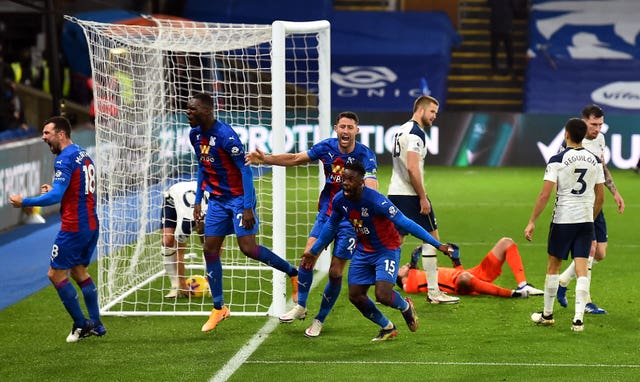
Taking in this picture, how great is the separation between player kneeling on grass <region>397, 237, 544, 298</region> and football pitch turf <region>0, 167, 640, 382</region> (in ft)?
0.42

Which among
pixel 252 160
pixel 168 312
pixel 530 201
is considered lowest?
pixel 530 201

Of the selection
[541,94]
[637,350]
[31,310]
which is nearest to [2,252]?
[31,310]

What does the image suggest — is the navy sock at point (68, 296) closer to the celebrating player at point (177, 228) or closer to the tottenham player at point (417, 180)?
the celebrating player at point (177, 228)

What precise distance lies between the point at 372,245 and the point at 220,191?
5.38 ft

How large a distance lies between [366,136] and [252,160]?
689 inches

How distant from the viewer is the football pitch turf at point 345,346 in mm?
8414

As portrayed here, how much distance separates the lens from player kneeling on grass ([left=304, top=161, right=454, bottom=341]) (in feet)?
29.2

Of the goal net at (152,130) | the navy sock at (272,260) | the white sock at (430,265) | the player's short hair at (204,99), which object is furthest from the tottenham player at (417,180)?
the player's short hair at (204,99)

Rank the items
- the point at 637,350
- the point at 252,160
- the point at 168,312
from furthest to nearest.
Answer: the point at 168,312 < the point at 252,160 < the point at 637,350

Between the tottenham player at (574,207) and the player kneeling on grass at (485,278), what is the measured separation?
1522 millimetres

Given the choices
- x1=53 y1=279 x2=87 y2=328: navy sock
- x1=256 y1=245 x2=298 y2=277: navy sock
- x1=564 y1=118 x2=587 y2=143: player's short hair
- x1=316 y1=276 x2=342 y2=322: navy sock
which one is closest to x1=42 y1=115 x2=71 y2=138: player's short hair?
x1=53 y1=279 x2=87 y2=328: navy sock

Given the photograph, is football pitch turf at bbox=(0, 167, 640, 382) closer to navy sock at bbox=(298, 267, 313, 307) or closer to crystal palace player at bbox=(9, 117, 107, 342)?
navy sock at bbox=(298, 267, 313, 307)

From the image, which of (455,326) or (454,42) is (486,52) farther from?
(455,326)

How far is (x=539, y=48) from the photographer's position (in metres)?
31.6
